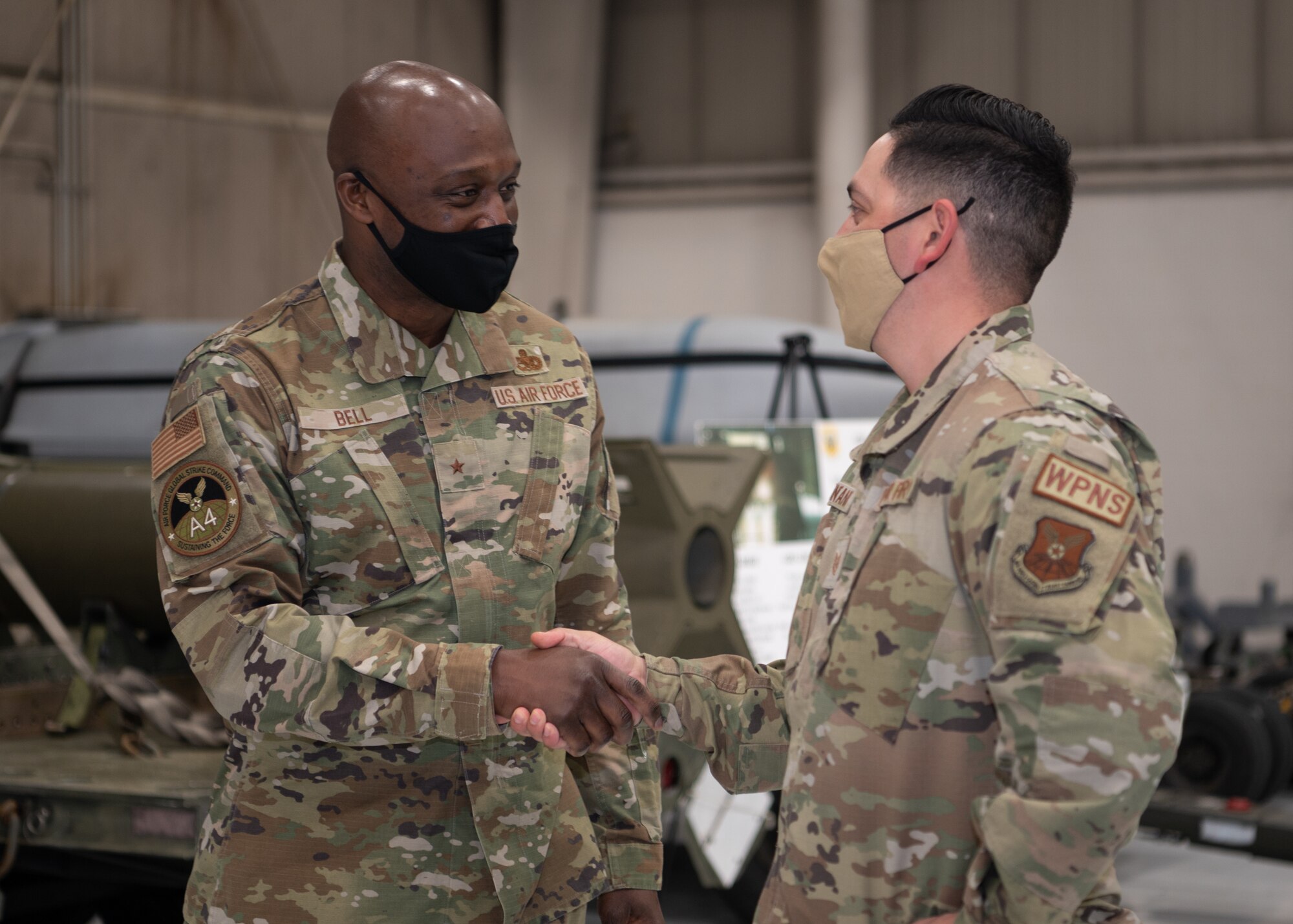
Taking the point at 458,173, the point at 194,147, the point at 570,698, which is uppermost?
the point at 194,147

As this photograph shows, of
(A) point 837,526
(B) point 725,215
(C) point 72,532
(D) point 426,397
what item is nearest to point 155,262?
(B) point 725,215

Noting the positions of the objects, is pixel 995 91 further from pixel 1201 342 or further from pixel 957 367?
pixel 957 367

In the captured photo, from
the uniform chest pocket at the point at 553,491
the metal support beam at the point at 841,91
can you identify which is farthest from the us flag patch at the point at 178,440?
the metal support beam at the point at 841,91

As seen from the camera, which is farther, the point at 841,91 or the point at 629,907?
the point at 841,91

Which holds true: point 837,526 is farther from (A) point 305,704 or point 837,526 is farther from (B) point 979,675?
(A) point 305,704

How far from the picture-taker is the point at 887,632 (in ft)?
3.90

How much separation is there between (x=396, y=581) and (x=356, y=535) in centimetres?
7

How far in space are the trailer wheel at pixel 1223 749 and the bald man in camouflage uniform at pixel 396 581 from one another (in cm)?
353

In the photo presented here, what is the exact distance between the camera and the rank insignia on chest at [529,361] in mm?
1799

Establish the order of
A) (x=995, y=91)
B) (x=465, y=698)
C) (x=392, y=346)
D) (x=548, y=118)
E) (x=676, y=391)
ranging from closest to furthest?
(x=465, y=698) → (x=392, y=346) → (x=676, y=391) → (x=995, y=91) → (x=548, y=118)

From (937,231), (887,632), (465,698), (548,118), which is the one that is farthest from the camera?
(548,118)

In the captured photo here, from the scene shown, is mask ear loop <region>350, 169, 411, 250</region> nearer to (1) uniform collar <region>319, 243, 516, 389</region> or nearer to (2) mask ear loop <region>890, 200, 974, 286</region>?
(1) uniform collar <region>319, 243, 516, 389</region>

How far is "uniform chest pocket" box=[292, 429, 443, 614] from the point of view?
1.59 m

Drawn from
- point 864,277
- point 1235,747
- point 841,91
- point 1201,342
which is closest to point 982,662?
point 864,277
